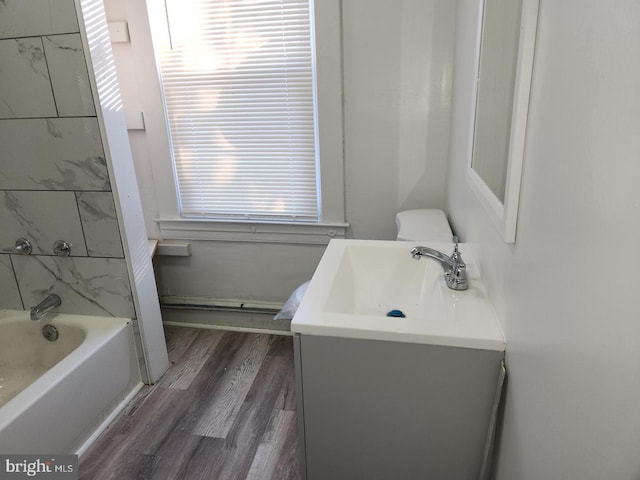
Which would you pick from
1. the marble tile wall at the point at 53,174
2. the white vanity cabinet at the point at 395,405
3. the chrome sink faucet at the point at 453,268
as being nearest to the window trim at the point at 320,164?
the marble tile wall at the point at 53,174

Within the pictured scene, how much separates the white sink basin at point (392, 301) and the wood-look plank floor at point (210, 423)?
781 mm

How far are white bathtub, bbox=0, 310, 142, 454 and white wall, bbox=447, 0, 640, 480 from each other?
1.58 meters

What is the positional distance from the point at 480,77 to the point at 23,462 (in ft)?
6.64

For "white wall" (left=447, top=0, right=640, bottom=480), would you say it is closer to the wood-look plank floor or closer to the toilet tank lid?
the toilet tank lid

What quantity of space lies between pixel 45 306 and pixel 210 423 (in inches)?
38.4

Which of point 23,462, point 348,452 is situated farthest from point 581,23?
point 23,462

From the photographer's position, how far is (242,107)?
2273 millimetres

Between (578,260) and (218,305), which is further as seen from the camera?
(218,305)

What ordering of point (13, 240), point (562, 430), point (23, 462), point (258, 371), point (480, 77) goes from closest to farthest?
point (562, 430) → point (480, 77) → point (23, 462) → point (13, 240) → point (258, 371)

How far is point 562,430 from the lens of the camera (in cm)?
71

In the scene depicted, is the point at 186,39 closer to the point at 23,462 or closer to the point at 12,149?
the point at 12,149

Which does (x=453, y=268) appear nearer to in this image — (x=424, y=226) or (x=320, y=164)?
(x=424, y=226)

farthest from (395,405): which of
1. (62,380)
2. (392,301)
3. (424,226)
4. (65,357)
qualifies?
(65,357)

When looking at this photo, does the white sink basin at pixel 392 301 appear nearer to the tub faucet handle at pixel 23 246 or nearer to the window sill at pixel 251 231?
the window sill at pixel 251 231
